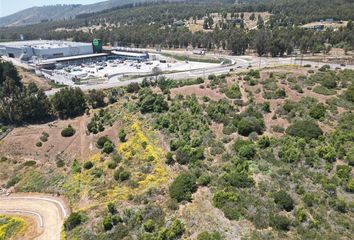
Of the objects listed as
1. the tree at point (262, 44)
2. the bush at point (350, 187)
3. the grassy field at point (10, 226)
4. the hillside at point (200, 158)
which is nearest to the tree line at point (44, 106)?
the hillside at point (200, 158)

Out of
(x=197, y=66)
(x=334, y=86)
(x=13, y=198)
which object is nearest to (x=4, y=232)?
(x=13, y=198)

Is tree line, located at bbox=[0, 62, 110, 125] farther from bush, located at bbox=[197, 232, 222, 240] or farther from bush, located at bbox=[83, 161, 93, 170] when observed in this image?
bush, located at bbox=[197, 232, 222, 240]

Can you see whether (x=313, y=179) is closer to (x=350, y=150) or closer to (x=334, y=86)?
(x=350, y=150)

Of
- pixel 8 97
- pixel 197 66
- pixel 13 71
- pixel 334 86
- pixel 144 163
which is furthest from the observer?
pixel 197 66

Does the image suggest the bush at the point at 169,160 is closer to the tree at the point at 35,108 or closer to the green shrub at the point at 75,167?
the green shrub at the point at 75,167

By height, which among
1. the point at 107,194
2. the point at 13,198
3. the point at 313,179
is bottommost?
the point at 13,198

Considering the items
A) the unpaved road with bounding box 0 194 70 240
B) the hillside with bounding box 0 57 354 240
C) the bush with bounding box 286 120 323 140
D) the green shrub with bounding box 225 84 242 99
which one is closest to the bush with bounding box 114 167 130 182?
the hillside with bounding box 0 57 354 240
